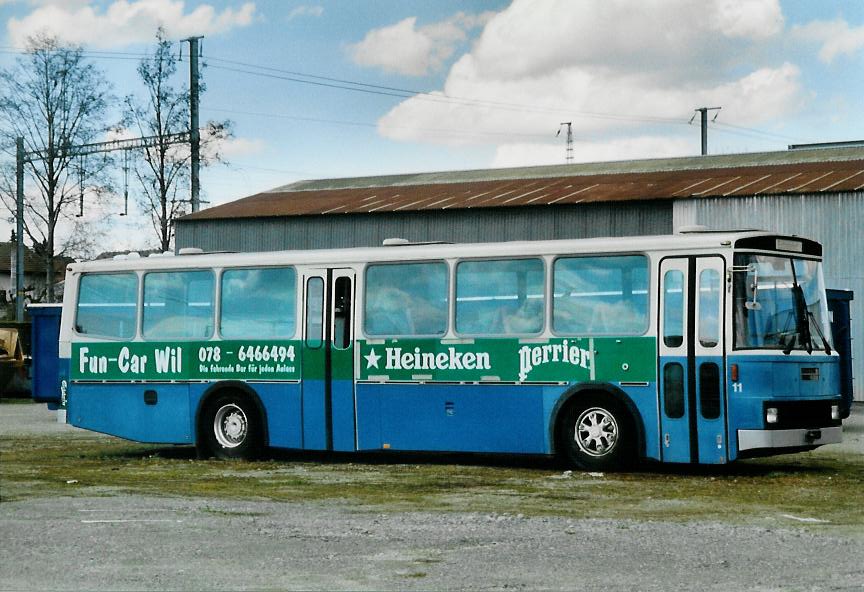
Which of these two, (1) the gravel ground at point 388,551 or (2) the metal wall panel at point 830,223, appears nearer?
(1) the gravel ground at point 388,551

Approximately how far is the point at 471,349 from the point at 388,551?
7.33 m

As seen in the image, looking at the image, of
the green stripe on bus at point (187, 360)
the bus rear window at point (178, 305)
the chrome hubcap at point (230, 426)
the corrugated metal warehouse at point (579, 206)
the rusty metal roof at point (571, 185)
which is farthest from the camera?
the rusty metal roof at point (571, 185)

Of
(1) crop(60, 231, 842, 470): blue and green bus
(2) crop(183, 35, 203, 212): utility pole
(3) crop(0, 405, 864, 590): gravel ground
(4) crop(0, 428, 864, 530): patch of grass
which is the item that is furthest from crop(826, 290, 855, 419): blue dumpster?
(2) crop(183, 35, 203, 212): utility pole

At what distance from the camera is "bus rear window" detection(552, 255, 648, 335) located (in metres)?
16.2

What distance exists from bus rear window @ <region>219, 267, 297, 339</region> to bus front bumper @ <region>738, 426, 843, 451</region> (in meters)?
5.96

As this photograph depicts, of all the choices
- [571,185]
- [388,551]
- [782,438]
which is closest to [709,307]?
[782,438]

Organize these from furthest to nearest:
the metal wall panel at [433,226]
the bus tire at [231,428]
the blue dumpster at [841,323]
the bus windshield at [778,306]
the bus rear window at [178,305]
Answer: the metal wall panel at [433,226] < the blue dumpster at [841,323] < the bus rear window at [178,305] < the bus tire at [231,428] < the bus windshield at [778,306]

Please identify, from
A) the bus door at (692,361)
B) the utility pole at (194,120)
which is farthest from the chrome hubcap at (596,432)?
the utility pole at (194,120)

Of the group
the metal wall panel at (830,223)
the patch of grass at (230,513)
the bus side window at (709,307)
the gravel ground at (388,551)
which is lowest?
the gravel ground at (388,551)

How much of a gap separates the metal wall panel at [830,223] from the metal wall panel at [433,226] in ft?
8.75

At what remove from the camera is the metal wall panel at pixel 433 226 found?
41.0m

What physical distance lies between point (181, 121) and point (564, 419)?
48.3 metres

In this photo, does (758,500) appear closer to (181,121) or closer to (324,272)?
(324,272)

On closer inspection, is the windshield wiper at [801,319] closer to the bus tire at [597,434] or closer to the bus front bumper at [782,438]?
the bus front bumper at [782,438]
